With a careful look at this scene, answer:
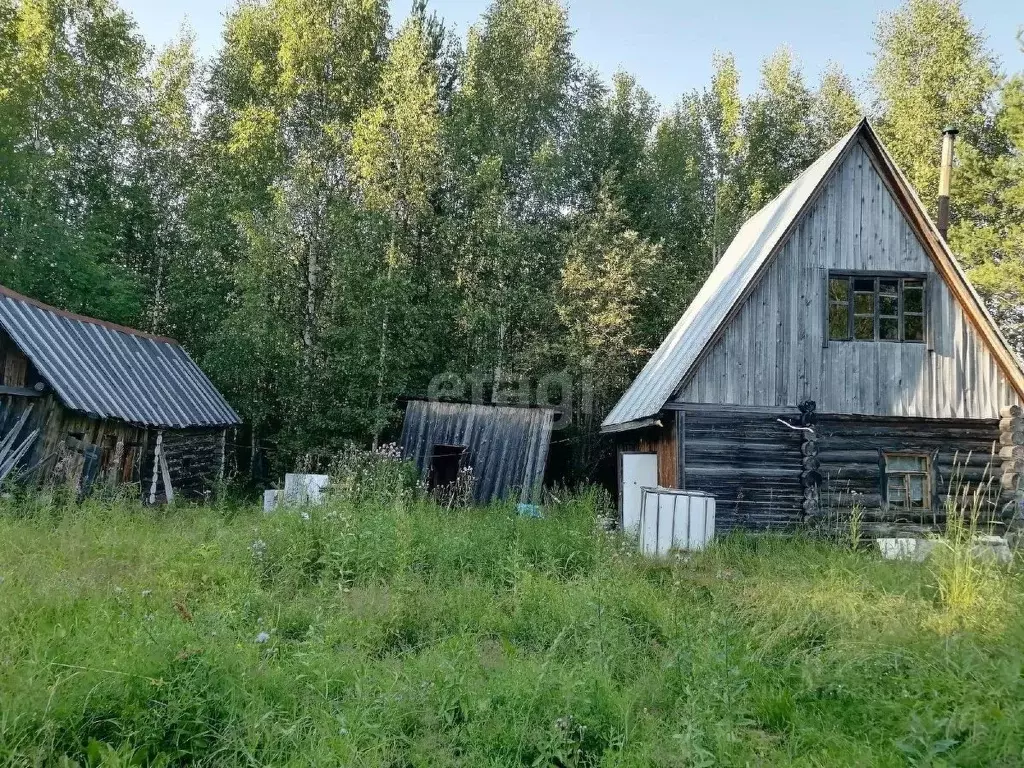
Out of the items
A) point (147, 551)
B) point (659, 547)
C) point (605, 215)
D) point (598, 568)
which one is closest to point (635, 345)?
point (605, 215)

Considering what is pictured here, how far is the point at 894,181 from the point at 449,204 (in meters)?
12.3

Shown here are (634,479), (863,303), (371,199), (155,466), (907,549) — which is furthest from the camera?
(371,199)

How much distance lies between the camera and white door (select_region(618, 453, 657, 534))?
438 inches

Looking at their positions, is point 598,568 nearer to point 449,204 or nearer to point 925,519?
point 925,519

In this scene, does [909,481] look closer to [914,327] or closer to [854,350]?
[854,350]

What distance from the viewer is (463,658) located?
14.6 ft

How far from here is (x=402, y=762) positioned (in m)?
3.31

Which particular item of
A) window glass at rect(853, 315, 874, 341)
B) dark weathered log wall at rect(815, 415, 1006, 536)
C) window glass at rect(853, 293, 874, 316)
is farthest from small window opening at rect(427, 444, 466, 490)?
window glass at rect(853, 293, 874, 316)

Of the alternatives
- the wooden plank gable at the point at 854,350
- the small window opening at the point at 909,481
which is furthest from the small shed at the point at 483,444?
the small window opening at the point at 909,481

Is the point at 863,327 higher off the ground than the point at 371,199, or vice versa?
the point at 371,199

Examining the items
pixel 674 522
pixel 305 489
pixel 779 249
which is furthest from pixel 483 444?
pixel 779 249

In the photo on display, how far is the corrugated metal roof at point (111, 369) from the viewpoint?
1076cm

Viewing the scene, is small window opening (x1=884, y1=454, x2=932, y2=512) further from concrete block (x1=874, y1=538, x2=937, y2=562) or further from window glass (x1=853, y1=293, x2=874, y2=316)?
window glass (x1=853, y1=293, x2=874, y2=316)

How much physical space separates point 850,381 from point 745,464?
2.31m
